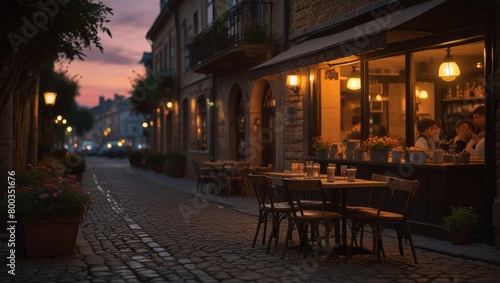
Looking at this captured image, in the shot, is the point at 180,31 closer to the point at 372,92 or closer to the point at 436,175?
the point at 372,92

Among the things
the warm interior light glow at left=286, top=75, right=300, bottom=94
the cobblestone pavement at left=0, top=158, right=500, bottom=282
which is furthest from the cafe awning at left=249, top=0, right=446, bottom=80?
the cobblestone pavement at left=0, top=158, right=500, bottom=282

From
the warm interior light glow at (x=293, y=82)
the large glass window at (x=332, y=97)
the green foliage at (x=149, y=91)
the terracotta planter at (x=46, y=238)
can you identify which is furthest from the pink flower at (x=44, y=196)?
the green foliage at (x=149, y=91)

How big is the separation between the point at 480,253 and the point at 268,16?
414 inches

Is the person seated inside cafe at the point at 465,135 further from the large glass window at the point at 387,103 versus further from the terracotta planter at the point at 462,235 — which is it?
the terracotta planter at the point at 462,235

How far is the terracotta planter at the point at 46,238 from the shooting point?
772 centimetres

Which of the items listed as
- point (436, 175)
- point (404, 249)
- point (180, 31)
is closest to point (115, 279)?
point (404, 249)

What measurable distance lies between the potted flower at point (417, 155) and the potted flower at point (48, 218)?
501 centimetres

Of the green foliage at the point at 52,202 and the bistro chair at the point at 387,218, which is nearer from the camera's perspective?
the bistro chair at the point at 387,218

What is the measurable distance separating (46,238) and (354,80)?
7279 mm

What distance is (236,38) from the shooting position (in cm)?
1758

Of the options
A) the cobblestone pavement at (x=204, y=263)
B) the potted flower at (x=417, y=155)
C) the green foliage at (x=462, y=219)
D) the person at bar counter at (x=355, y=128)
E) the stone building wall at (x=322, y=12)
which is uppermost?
the stone building wall at (x=322, y=12)

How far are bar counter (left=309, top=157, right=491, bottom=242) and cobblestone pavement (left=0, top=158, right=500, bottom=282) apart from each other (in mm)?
983

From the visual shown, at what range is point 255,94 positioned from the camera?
60.3ft

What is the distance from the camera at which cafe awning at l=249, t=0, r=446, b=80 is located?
9.41 meters
